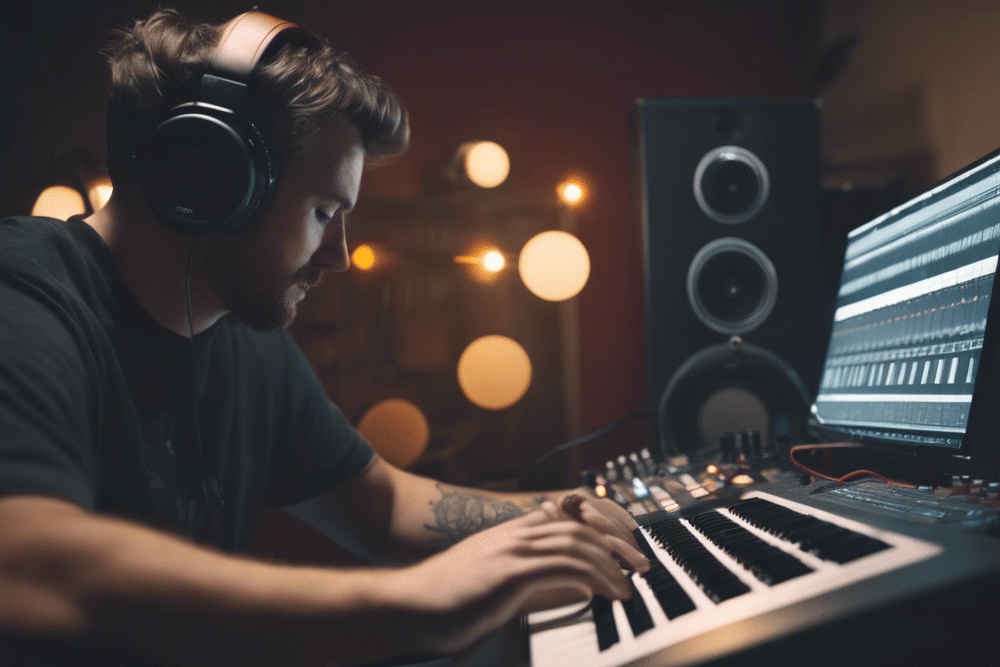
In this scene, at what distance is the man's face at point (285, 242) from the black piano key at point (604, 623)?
68cm

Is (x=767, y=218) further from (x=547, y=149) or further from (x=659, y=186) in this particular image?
(x=547, y=149)

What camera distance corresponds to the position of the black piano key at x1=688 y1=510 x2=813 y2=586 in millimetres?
427

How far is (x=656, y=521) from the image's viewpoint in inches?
28.7

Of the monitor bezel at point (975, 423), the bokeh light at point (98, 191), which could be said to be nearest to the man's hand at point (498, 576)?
the monitor bezel at point (975, 423)

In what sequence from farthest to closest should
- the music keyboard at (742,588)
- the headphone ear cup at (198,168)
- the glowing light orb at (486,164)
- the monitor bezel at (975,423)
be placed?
the glowing light orb at (486,164)
the headphone ear cup at (198,168)
the monitor bezel at (975,423)
the music keyboard at (742,588)

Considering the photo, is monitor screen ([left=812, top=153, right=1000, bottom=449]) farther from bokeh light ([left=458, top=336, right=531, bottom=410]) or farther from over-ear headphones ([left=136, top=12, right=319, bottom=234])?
over-ear headphones ([left=136, top=12, right=319, bottom=234])

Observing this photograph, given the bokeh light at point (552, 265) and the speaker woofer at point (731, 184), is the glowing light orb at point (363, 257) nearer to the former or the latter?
the bokeh light at point (552, 265)

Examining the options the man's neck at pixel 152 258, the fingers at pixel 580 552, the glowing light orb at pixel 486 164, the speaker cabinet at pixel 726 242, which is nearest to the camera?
the fingers at pixel 580 552

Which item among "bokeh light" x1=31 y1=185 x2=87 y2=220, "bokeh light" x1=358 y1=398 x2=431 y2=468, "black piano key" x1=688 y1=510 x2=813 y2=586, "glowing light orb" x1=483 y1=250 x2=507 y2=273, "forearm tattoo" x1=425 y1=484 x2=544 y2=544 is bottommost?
"forearm tattoo" x1=425 y1=484 x2=544 y2=544

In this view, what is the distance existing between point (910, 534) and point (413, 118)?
161 cm

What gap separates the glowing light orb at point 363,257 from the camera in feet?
5.07

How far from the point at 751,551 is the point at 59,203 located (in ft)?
6.05

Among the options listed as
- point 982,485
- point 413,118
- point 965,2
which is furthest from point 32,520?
point 965,2

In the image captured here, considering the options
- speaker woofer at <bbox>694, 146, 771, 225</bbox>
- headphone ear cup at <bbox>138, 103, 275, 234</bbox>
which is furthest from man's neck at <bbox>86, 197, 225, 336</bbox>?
speaker woofer at <bbox>694, 146, 771, 225</bbox>
